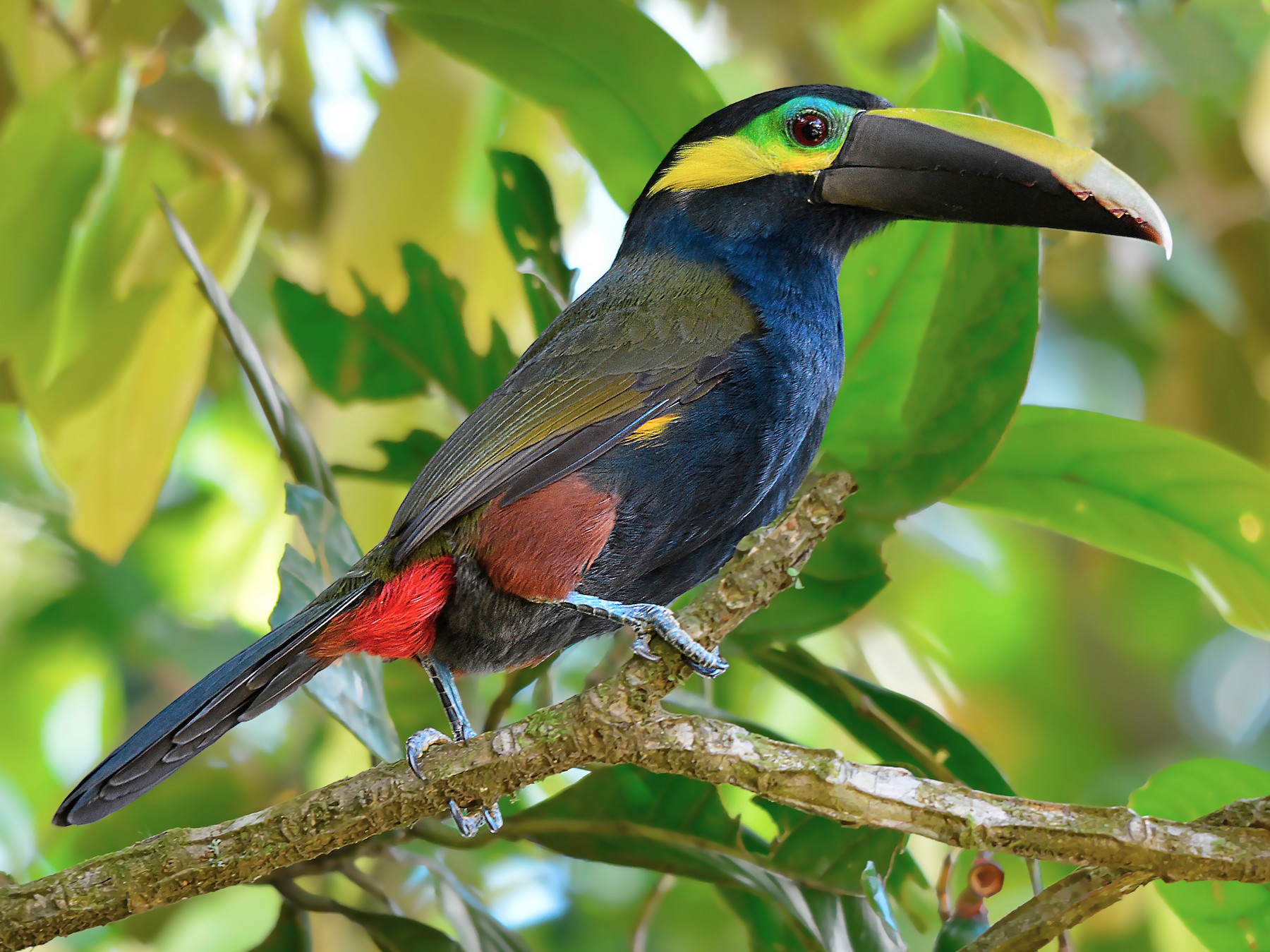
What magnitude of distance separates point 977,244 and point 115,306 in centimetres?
176

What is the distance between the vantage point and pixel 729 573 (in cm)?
169

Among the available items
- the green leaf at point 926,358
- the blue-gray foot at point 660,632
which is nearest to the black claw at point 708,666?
the blue-gray foot at point 660,632

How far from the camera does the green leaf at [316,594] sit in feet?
6.79

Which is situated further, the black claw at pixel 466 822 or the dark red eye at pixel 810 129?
the dark red eye at pixel 810 129

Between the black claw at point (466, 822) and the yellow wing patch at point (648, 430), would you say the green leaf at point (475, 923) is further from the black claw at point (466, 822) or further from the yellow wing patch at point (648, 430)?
the yellow wing patch at point (648, 430)

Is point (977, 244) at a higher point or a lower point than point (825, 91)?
lower

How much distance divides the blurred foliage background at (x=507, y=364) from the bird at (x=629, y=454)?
15cm

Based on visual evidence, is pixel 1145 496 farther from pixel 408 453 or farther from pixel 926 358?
pixel 408 453

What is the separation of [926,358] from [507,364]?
842 millimetres

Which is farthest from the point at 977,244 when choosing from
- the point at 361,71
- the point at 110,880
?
the point at 361,71

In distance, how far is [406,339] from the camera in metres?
2.54

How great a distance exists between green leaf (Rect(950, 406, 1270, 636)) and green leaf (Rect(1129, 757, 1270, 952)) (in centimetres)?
34

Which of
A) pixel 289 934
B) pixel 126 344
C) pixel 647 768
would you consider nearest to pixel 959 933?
pixel 647 768

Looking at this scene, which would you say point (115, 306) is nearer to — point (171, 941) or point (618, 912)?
point (171, 941)
